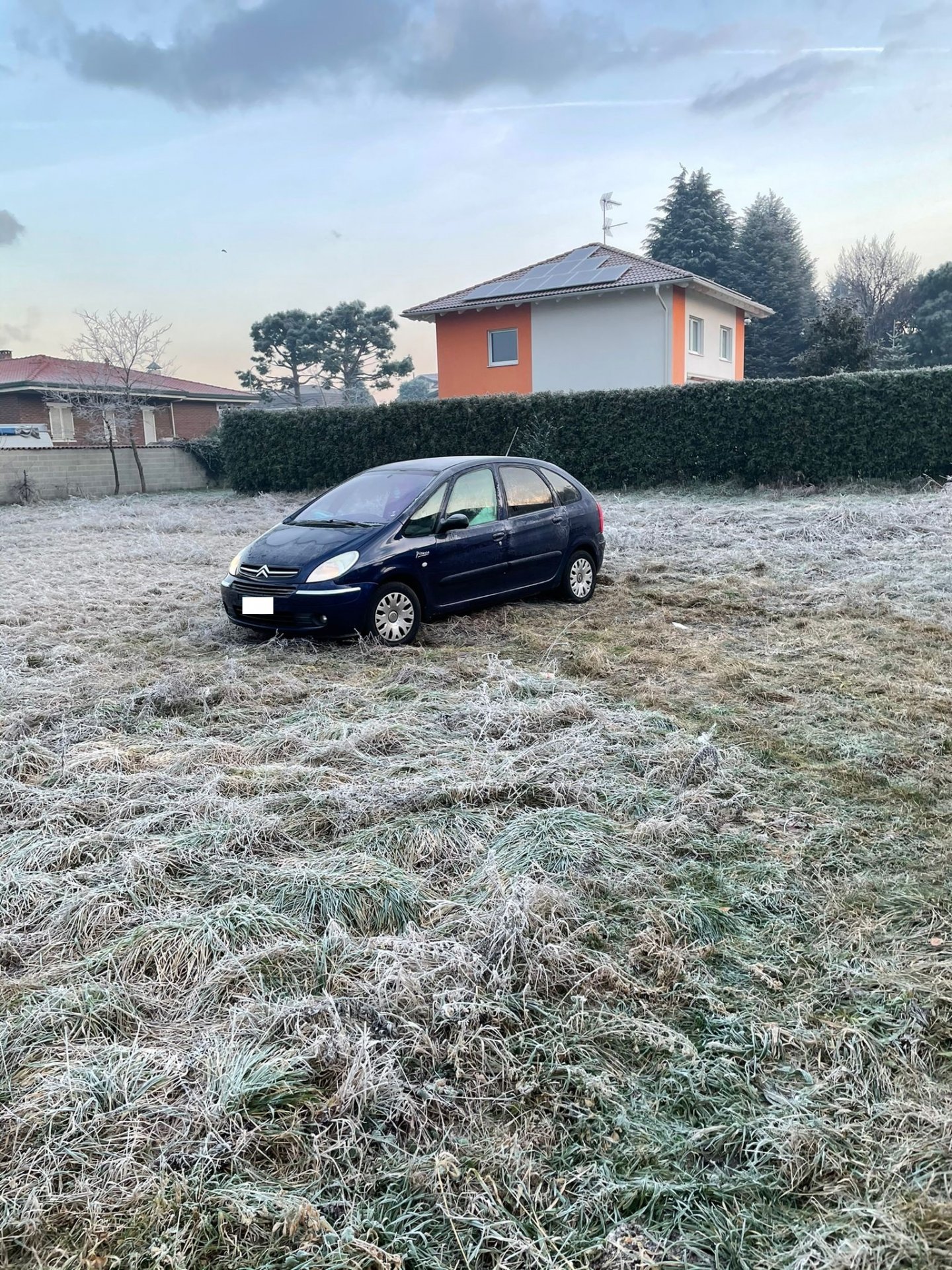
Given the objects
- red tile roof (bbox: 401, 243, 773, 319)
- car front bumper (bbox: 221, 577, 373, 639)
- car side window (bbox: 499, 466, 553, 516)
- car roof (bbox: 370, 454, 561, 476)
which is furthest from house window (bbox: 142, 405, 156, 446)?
car front bumper (bbox: 221, 577, 373, 639)

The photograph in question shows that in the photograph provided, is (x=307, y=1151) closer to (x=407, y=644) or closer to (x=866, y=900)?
(x=866, y=900)

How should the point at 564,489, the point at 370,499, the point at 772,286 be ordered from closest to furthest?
the point at 370,499 < the point at 564,489 < the point at 772,286

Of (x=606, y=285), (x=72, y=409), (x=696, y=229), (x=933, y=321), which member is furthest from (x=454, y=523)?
(x=933, y=321)

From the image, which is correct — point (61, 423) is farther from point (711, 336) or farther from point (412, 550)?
point (412, 550)

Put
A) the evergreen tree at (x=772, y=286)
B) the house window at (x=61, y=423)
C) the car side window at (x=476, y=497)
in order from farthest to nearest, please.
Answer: the evergreen tree at (x=772, y=286), the house window at (x=61, y=423), the car side window at (x=476, y=497)

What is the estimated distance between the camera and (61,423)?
33781 millimetres

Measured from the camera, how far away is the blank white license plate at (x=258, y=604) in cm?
707

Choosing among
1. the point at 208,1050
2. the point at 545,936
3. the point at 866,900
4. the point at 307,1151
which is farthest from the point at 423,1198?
the point at 866,900

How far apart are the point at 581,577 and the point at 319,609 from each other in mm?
2982

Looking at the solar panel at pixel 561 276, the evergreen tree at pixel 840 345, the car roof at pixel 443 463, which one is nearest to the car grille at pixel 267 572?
the car roof at pixel 443 463

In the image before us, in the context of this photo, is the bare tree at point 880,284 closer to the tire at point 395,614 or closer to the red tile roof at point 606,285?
the red tile roof at point 606,285

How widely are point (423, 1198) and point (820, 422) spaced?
1776 cm

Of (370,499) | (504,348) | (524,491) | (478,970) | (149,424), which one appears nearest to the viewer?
(478,970)

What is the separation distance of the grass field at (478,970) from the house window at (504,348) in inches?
913
